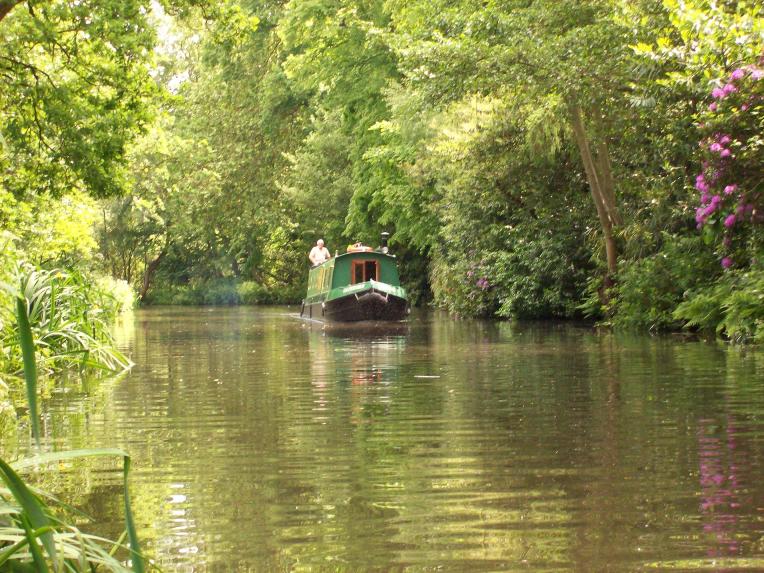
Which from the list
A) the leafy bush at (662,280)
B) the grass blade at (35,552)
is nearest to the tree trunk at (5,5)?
the grass blade at (35,552)

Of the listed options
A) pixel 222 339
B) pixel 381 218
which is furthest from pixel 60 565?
pixel 381 218

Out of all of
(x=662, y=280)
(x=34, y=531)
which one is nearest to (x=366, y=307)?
(x=662, y=280)

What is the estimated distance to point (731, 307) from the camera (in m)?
18.2

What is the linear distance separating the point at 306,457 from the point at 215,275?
5944 cm

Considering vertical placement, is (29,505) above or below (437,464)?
above

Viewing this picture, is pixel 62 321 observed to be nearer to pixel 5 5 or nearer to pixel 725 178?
pixel 5 5

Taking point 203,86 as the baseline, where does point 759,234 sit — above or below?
below

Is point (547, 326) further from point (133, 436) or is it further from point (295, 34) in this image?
point (133, 436)

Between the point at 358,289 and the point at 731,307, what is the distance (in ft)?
45.7

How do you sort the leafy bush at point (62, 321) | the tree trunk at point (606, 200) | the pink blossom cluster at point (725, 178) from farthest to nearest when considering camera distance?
the tree trunk at point (606, 200) < the pink blossom cluster at point (725, 178) < the leafy bush at point (62, 321)

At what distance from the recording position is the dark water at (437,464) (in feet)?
16.1

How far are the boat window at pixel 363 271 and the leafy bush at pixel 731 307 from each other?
13.4 m

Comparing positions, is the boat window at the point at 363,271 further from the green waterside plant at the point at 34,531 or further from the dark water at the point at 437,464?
the green waterside plant at the point at 34,531

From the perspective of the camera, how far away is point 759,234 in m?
18.1
